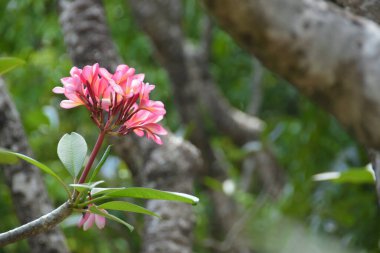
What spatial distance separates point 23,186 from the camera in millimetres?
2053

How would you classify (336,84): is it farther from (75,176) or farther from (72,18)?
(72,18)

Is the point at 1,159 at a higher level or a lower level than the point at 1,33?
higher

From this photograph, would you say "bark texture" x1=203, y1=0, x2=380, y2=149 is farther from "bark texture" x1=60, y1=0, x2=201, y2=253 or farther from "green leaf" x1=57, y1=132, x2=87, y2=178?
"bark texture" x1=60, y1=0, x2=201, y2=253

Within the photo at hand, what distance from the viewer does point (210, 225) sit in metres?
3.99

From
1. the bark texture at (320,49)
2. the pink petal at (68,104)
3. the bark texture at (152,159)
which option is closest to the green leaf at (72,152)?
the pink petal at (68,104)

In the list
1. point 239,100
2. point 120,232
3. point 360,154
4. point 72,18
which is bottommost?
point 239,100

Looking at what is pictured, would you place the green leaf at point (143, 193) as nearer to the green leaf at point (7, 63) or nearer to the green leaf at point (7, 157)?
the green leaf at point (7, 157)

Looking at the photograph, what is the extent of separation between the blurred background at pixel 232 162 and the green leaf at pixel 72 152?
1.26 metres

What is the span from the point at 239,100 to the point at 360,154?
6.74ft

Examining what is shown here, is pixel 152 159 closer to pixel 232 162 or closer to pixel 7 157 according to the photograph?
pixel 7 157

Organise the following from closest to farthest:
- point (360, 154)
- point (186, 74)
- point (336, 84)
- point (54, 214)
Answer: point (336, 84), point (54, 214), point (360, 154), point (186, 74)

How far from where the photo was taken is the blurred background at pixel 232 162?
3281 mm

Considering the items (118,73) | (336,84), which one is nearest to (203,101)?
(118,73)

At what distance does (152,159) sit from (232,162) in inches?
101
